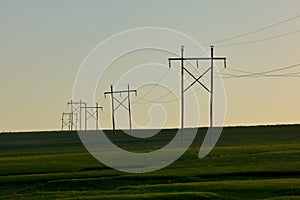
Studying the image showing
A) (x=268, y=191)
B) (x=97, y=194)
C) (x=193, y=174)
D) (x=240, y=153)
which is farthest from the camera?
(x=240, y=153)

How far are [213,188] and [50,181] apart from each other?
14467mm

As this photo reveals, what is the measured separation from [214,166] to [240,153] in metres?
13.6

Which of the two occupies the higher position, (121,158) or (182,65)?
(182,65)

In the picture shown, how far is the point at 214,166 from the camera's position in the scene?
5872cm

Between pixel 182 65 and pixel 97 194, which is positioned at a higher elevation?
pixel 182 65

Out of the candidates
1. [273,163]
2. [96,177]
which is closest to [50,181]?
[96,177]

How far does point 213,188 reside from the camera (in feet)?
143

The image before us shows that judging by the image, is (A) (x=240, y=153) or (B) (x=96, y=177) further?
(A) (x=240, y=153)

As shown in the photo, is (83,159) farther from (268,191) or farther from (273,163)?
(268,191)

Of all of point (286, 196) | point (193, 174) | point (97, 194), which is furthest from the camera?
point (193, 174)

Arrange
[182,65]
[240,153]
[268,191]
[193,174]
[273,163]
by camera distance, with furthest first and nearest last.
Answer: [182,65], [240,153], [273,163], [193,174], [268,191]

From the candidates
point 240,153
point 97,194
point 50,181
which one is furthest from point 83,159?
point 97,194

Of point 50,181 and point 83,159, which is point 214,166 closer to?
point 50,181

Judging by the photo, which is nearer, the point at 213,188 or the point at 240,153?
the point at 213,188
